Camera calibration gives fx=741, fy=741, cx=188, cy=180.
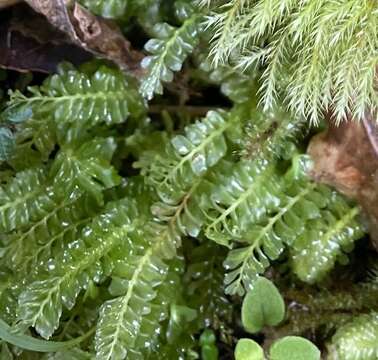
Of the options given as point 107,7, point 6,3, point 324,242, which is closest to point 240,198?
point 324,242

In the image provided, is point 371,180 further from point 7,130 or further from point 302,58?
point 7,130

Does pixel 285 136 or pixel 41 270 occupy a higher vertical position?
pixel 285 136

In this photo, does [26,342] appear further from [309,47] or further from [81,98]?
[309,47]

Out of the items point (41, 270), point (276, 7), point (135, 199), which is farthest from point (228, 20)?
point (41, 270)

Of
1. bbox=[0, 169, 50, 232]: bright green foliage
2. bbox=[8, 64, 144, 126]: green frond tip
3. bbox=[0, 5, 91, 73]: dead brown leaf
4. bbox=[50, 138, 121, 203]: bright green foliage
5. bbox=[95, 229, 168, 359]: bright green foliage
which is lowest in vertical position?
bbox=[95, 229, 168, 359]: bright green foliage

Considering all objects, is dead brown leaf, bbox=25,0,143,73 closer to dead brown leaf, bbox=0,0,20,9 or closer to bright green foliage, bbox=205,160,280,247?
dead brown leaf, bbox=0,0,20,9

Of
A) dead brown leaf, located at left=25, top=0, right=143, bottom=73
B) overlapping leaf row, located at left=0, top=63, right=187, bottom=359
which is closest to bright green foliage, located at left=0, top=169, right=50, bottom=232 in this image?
overlapping leaf row, located at left=0, top=63, right=187, bottom=359
